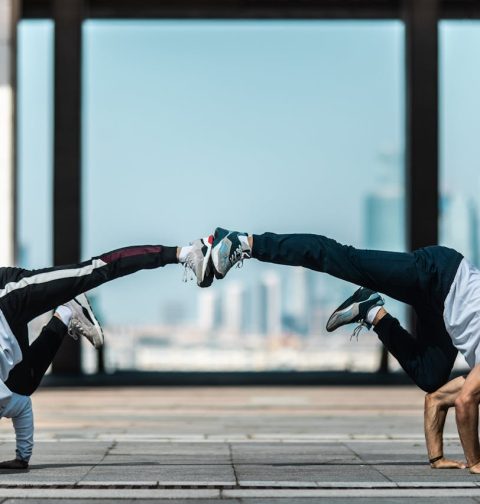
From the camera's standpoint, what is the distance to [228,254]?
7879 millimetres

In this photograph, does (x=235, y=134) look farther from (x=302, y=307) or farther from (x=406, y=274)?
(x=406, y=274)

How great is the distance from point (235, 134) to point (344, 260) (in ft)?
58.6

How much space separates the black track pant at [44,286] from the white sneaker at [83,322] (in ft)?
1.04

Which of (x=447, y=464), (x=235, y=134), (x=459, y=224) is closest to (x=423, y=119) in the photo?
(x=459, y=224)

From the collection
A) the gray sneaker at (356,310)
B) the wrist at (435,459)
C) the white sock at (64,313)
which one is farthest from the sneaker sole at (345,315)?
the white sock at (64,313)

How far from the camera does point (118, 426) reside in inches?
468

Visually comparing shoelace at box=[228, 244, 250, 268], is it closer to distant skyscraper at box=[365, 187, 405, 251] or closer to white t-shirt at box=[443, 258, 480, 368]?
white t-shirt at box=[443, 258, 480, 368]

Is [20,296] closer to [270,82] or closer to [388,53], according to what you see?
[388,53]

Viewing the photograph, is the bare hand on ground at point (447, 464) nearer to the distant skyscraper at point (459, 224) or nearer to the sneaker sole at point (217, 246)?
the sneaker sole at point (217, 246)

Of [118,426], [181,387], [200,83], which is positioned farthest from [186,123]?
[118,426]

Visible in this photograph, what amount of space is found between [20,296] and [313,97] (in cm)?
1659

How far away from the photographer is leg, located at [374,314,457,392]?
802 centimetres

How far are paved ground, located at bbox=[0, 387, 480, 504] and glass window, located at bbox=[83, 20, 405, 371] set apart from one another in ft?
14.6

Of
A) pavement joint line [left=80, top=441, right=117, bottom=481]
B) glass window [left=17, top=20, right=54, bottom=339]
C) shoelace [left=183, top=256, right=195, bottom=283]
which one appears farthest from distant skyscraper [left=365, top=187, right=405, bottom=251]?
shoelace [left=183, top=256, right=195, bottom=283]
